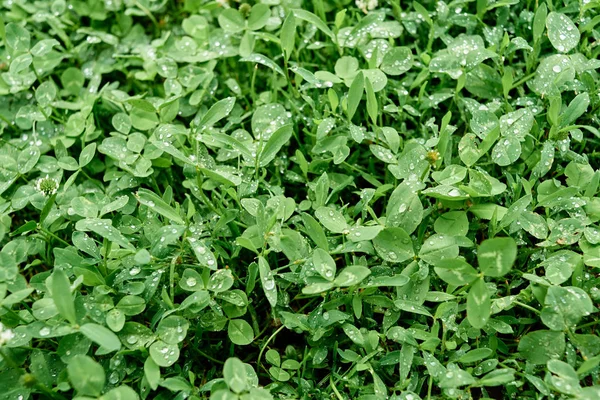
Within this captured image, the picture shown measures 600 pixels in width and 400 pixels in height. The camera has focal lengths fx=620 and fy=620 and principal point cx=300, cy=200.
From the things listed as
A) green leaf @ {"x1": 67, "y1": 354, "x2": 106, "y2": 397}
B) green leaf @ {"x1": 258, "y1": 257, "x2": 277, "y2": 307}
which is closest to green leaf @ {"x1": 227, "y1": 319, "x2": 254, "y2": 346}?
green leaf @ {"x1": 258, "y1": 257, "x2": 277, "y2": 307}

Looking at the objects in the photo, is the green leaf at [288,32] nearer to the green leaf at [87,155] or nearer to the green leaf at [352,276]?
the green leaf at [87,155]

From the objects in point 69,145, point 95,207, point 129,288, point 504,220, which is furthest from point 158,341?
point 504,220

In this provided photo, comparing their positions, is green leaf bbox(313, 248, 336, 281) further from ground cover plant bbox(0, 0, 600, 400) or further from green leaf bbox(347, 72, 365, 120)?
green leaf bbox(347, 72, 365, 120)

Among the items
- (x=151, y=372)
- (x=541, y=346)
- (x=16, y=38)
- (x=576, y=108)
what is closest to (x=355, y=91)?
(x=576, y=108)

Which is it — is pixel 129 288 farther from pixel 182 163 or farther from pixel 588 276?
pixel 588 276

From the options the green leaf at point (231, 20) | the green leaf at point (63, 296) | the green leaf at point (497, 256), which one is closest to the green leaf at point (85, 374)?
the green leaf at point (63, 296)

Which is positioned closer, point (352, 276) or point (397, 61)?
point (352, 276)

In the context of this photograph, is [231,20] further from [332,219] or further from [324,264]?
[324,264]
